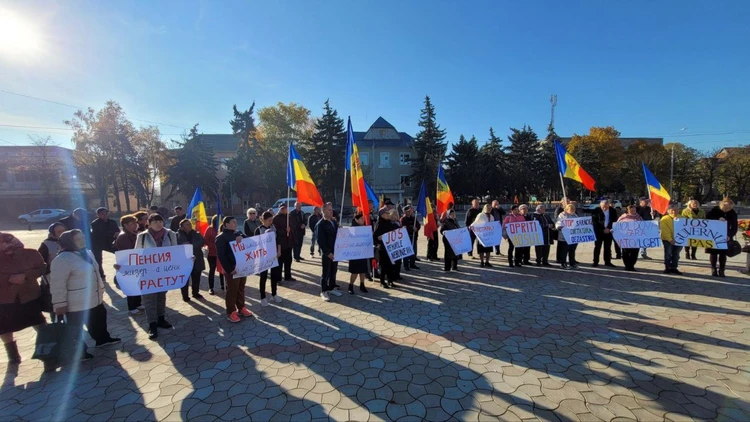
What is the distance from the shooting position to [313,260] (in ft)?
34.2

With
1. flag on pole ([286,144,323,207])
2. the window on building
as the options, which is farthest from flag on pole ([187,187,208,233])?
the window on building

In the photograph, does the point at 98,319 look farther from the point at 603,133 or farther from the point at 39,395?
the point at 603,133

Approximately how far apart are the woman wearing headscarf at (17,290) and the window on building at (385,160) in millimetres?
40327

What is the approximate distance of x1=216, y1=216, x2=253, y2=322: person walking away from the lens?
5133 millimetres

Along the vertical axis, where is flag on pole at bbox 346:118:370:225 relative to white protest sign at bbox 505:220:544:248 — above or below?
above

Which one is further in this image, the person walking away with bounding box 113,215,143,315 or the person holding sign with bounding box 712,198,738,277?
the person holding sign with bounding box 712,198,738,277

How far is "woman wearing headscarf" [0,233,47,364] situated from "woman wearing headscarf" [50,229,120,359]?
42cm

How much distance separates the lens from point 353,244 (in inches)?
259

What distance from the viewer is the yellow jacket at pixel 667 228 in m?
7.57

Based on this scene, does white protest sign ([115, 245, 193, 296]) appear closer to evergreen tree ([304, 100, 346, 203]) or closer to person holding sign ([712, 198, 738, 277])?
person holding sign ([712, 198, 738, 277])

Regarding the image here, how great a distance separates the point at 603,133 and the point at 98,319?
5617 cm

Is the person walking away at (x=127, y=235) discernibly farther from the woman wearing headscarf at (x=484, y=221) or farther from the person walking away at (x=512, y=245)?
the person walking away at (x=512, y=245)

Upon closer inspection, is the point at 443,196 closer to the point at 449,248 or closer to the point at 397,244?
the point at 449,248

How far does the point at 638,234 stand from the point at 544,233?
2.16 m
